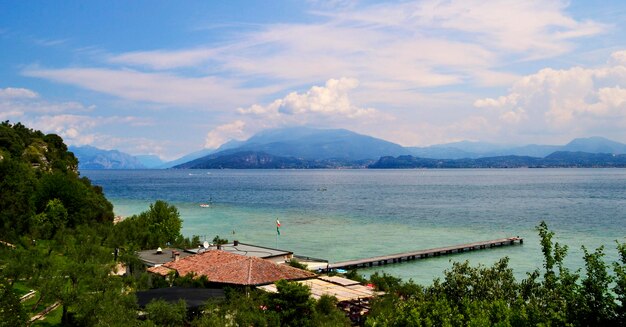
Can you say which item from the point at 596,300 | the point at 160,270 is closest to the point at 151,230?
the point at 160,270

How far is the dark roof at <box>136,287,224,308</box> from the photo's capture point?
81.0ft

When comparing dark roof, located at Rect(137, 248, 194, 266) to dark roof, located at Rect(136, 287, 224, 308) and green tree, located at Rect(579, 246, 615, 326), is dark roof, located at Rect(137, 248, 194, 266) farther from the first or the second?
green tree, located at Rect(579, 246, 615, 326)

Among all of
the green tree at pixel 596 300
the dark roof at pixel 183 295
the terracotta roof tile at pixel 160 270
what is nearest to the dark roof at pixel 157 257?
the terracotta roof tile at pixel 160 270

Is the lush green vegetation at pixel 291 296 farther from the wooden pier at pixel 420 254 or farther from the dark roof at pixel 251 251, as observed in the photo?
the wooden pier at pixel 420 254

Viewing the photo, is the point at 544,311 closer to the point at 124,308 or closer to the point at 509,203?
the point at 124,308

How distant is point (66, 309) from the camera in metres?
24.2

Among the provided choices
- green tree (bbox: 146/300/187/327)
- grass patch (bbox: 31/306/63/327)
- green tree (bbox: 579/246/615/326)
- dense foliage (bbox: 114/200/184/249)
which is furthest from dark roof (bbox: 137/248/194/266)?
green tree (bbox: 579/246/615/326)

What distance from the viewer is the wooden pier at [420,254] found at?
49.2 meters

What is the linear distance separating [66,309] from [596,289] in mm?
22099

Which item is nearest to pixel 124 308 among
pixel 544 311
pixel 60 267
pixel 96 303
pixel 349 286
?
pixel 96 303

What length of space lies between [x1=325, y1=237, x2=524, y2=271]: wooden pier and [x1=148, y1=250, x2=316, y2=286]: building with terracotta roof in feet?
40.6

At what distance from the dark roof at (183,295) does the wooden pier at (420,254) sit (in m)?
17.6

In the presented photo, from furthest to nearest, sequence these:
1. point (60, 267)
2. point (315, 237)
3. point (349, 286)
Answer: point (315, 237)
point (349, 286)
point (60, 267)

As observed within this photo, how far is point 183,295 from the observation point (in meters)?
25.6
